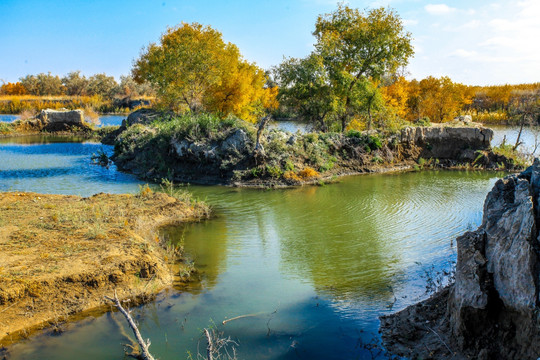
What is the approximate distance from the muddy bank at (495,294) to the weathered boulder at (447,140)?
19878mm

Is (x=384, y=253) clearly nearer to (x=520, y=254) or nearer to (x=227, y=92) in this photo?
(x=520, y=254)

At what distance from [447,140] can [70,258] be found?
909 inches

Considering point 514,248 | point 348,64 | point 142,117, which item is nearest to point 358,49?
point 348,64

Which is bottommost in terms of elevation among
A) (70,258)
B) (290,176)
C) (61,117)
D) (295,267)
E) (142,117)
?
(295,267)

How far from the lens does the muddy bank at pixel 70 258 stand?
7.37m

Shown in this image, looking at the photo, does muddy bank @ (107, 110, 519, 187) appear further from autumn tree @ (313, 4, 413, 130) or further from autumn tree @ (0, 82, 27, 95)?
autumn tree @ (0, 82, 27, 95)

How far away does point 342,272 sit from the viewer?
9414mm

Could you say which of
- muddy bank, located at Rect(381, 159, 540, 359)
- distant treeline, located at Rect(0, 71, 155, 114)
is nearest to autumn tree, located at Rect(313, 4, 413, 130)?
muddy bank, located at Rect(381, 159, 540, 359)

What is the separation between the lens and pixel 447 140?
25.6 metres

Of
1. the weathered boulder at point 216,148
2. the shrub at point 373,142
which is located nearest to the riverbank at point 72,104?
the weathered boulder at point 216,148

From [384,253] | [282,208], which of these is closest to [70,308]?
[384,253]

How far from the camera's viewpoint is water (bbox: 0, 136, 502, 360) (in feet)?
22.0

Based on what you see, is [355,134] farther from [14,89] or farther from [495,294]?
[14,89]

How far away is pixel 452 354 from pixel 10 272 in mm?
7740
